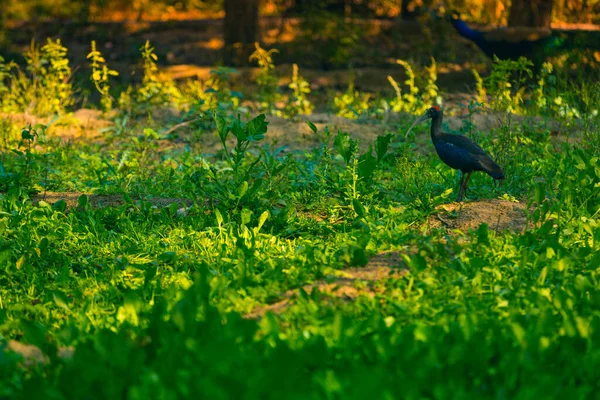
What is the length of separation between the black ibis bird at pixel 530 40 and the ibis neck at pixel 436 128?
4.71 m

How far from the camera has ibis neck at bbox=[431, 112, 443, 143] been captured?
5.80 meters

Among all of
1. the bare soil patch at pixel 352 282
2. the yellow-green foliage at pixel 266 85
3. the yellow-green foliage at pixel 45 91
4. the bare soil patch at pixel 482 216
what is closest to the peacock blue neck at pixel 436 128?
the bare soil patch at pixel 482 216

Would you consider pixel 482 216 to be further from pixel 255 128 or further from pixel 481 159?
pixel 255 128

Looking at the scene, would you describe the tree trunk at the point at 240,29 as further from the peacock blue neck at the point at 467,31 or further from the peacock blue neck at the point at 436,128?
the peacock blue neck at the point at 436,128

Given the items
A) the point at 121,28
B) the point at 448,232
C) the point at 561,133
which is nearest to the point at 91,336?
the point at 448,232

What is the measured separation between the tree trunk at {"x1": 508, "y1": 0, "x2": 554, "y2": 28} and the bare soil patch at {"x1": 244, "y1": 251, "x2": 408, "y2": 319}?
7468 millimetres

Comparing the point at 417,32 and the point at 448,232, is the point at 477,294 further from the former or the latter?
the point at 417,32

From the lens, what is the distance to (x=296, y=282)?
4.26 metres

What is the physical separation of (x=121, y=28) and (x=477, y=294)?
36.5ft

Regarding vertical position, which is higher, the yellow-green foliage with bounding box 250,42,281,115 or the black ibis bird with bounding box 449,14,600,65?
the black ibis bird with bounding box 449,14,600,65

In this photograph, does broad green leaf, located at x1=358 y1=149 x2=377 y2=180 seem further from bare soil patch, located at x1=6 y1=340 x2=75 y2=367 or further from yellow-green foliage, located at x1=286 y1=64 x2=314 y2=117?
yellow-green foliage, located at x1=286 y1=64 x2=314 y2=117

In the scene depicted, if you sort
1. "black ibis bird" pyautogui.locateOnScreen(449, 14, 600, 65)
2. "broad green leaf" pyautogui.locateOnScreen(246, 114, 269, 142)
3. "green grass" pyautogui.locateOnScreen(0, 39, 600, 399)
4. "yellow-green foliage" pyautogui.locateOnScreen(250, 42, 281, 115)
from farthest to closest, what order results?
"black ibis bird" pyautogui.locateOnScreen(449, 14, 600, 65), "yellow-green foliage" pyautogui.locateOnScreen(250, 42, 281, 115), "broad green leaf" pyautogui.locateOnScreen(246, 114, 269, 142), "green grass" pyautogui.locateOnScreen(0, 39, 600, 399)

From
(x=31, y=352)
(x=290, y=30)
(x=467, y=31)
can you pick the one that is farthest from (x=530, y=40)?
(x=31, y=352)

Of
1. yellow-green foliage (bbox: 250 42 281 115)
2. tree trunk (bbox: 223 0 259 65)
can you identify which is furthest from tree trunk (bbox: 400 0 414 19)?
yellow-green foliage (bbox: 250 42 281 115)
